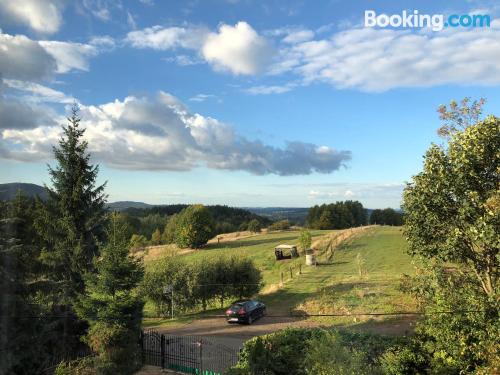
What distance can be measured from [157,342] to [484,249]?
1509 centimetres

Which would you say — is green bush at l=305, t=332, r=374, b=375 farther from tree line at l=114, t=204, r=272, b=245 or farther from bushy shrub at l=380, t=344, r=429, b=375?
tree line at l=114, t=204, r=272, b=245

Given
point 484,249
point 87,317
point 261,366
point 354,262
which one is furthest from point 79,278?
point 354,262

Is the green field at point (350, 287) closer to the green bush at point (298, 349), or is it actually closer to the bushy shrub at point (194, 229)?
the green bush at point (298, 349)

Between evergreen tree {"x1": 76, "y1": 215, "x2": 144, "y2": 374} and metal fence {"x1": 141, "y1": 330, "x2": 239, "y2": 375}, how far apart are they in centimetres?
148

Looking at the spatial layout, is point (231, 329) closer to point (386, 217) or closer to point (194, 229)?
point (194, 229)

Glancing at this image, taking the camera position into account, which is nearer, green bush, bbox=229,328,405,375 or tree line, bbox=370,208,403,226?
green bush, bbox=229,328,405,375

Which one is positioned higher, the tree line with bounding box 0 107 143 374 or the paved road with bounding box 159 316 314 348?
the tree line with bounding box 0 107 143 374

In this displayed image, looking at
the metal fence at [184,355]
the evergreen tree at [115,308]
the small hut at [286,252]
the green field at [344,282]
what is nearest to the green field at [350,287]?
the green field at [344,282]

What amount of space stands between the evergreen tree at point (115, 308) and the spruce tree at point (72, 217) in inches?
222

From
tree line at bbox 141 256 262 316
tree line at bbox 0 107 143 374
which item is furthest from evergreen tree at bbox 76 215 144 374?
tree line at bbox 141 256 262 316

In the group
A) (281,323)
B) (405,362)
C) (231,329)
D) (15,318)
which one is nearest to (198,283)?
(231,329)

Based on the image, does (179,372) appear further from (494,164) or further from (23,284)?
(494,164)

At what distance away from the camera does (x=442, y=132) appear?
69.8ft

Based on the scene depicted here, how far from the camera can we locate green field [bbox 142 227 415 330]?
81.7 feet
